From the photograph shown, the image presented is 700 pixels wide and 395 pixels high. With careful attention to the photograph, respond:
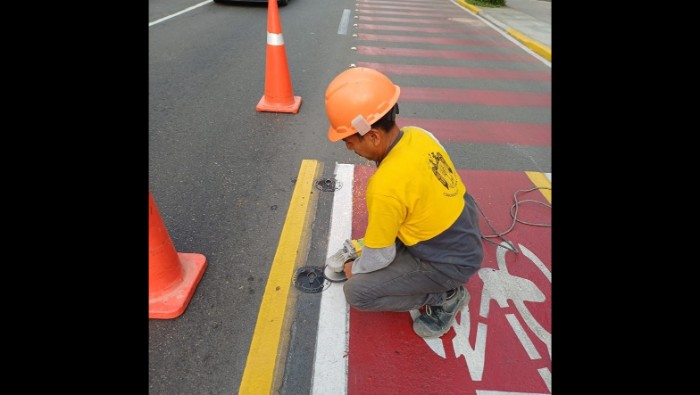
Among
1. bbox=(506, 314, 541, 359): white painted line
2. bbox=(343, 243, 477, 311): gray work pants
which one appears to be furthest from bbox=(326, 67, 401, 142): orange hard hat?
bbox=(506, 314, 541, 359): white painted line

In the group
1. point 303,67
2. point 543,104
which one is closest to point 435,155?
point 543,104

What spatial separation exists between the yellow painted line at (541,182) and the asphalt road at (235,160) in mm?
118

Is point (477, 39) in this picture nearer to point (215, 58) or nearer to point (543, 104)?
point (543, 104)

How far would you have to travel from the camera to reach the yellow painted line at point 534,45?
27.7 ft

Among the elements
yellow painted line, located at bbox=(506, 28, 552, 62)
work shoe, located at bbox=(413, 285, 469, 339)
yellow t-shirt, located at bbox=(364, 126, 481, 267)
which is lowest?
work shoe, located at bbox=(413, 285, 469, 339)

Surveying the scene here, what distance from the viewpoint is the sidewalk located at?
919cm

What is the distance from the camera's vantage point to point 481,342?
233cm

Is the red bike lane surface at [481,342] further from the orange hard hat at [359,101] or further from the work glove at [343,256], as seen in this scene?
the orange hard hat at [359,101]

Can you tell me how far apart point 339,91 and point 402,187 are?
0.53 meters

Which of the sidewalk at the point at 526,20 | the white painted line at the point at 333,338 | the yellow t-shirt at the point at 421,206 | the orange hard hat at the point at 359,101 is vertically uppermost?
the sidewalk at the point at 526,20

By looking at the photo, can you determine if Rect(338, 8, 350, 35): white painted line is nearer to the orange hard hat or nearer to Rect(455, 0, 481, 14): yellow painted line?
Rect(455, 0, 481, 14): yellow painted line

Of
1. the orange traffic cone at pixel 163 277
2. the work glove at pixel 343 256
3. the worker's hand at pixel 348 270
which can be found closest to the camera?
the orange traffic cone at pixel 163 277

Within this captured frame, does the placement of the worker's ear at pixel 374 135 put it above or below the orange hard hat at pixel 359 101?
below

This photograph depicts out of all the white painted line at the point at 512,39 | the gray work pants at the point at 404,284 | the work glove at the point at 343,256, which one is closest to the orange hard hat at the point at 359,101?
the gray work pants at the point at 404,284
